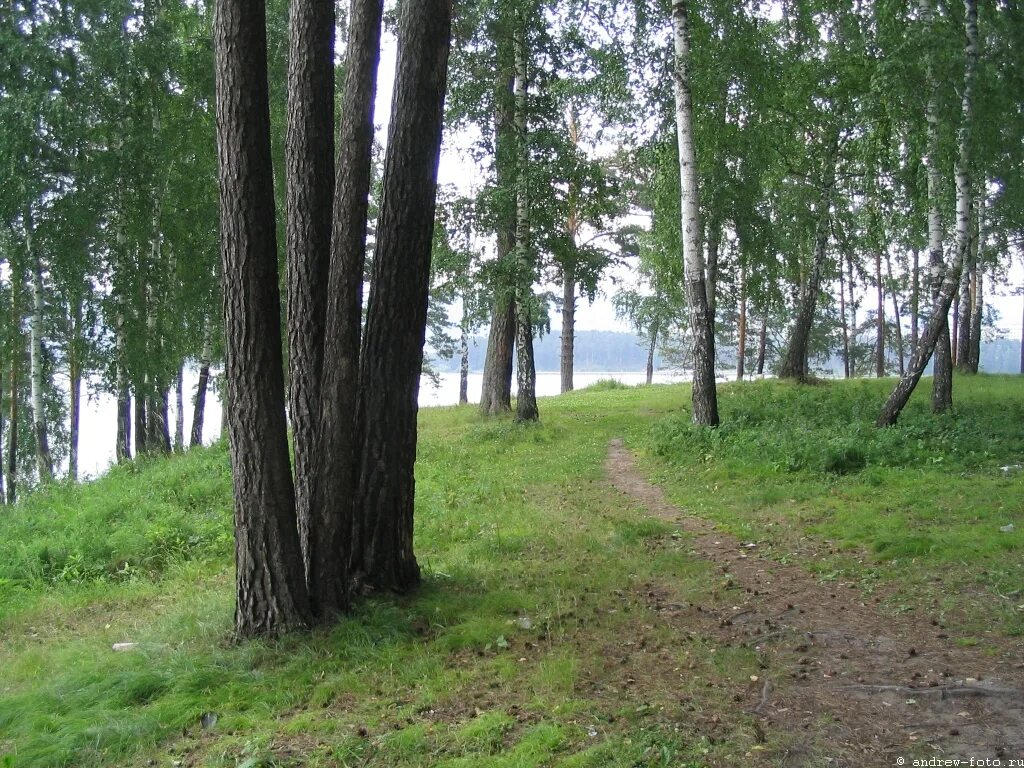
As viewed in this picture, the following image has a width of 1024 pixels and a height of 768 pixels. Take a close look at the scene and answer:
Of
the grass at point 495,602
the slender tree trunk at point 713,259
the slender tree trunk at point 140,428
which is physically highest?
the slender tree trunk at point 713,259

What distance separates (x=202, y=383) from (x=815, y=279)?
15361 mm

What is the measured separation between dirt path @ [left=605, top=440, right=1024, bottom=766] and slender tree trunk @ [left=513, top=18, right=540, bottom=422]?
9704 mm

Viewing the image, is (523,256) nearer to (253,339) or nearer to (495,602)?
(495,602)

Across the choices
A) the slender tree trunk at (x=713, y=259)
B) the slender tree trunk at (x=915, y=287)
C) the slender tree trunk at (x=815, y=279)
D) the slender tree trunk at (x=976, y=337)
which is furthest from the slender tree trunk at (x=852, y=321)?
the slender tree trunk at (x=713, y=259)

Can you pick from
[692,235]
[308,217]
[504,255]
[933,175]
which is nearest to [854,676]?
[308,217]

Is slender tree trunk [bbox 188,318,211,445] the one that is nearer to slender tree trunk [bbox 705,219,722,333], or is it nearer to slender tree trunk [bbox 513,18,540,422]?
slender tree trunk [bbox 513,18,540,422]

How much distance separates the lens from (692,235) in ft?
40.8

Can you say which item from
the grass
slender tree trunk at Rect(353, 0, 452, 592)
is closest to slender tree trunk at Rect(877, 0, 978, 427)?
the grass

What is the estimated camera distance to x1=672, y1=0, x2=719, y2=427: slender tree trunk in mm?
12367

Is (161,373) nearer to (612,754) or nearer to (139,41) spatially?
(139,41)

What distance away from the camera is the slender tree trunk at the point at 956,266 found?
37.0 feet

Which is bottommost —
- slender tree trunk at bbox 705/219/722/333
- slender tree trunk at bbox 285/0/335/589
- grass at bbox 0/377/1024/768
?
grass at bbox 0/377/1024/768

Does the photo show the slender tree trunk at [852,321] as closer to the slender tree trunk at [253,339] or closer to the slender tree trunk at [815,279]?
the slender tree trunk at [815,279]

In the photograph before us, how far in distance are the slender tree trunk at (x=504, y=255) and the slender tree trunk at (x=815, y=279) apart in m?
7.70
